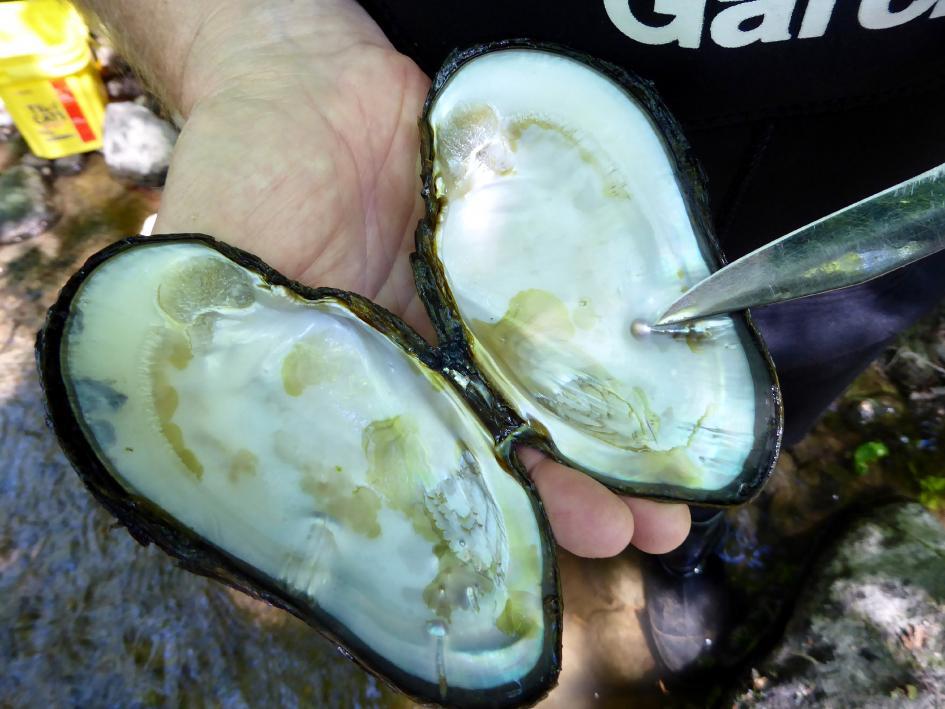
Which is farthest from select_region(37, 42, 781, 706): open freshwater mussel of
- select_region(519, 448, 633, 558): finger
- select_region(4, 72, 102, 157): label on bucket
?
select_region(4, 72, 102, 157): label on bucket

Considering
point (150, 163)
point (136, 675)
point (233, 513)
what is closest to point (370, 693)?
point (136, 675)

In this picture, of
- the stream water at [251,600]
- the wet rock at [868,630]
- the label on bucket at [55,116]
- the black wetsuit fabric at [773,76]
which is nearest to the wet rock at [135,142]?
the label on bucket at [55,116]

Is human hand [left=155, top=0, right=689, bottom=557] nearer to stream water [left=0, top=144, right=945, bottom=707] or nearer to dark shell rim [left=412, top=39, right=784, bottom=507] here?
dark shell rim [left=412, top=39, right=784, bottom=507]

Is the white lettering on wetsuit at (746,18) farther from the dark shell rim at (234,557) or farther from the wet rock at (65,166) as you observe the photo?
the wet rock at (65,166)

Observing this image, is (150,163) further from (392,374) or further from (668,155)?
(668,155)

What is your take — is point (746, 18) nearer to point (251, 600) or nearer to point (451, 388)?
point (451, 388)
